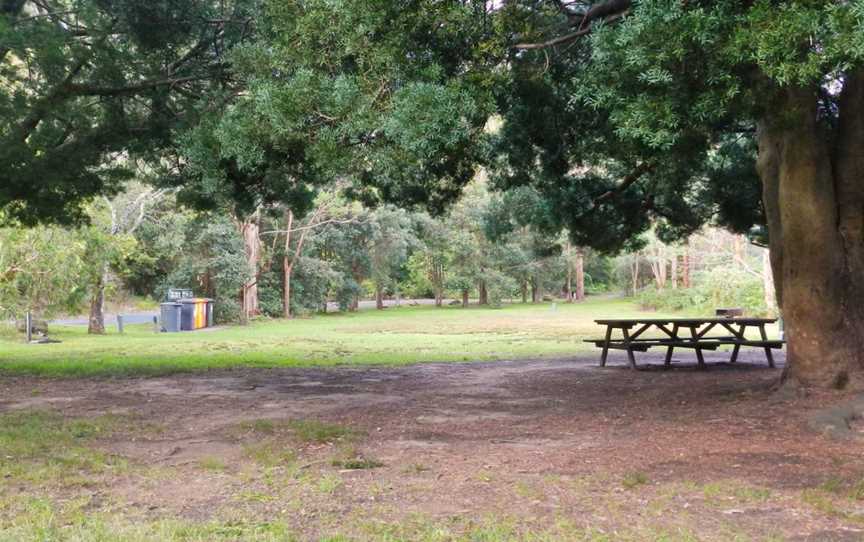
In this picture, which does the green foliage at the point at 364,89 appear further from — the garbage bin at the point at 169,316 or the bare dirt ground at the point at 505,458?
the garbage bin at the point at 169,316

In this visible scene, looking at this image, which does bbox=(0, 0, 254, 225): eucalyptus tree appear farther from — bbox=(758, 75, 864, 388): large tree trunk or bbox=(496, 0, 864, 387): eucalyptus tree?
bbox=(758, 75, 864, 388): large tree trunk

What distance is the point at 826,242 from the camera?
23.4 feet

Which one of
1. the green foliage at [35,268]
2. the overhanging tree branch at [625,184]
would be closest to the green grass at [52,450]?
the overhanging tree branch at [625,184]

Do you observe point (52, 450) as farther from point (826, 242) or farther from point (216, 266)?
point (216, 266)

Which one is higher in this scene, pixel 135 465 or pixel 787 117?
pixel 787 117

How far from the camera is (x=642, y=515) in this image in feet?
13.8

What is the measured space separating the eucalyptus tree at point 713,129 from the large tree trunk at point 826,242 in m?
0.01

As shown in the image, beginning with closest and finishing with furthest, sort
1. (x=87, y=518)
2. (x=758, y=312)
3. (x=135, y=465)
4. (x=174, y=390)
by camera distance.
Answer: (x=87, y=518) → (x=135, y=465) → (x=174, y=390) → (x=758, y=312)

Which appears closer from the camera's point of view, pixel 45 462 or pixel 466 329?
pixel 45 462

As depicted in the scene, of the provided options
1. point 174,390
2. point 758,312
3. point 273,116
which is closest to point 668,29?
point 273,116

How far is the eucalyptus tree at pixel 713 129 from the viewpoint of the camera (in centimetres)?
480

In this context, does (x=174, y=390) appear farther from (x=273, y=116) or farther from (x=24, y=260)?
(x=24, y=260)

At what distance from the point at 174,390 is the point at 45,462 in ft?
13.9

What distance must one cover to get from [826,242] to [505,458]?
3.85 metres
